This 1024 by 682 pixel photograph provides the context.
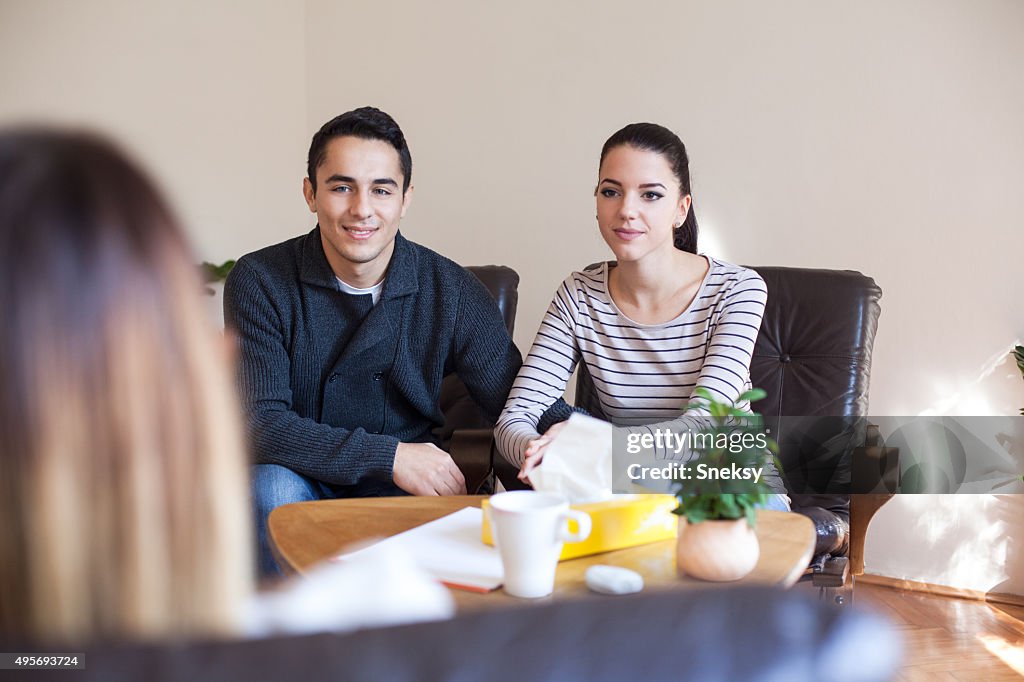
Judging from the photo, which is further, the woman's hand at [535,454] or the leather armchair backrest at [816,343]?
the leather armchair backrest at [816,343]

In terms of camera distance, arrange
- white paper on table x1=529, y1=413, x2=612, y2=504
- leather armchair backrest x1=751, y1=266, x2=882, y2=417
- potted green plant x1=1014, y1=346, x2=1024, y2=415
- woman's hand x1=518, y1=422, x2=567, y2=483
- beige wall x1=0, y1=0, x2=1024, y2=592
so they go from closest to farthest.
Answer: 1. white paper on table x1=529, y1=413, x2=612, y2=504
2. woman's hand x1=518, y1=422, x2=567, y2=483
3. leather armchair backrest x1=751, y1=266, x2=882, y2=417
4. potted green plant x1=1014, y1=346, x2=1024, y2=415
5. beige wall x1=0, y1=0, x2=1024, y2=592

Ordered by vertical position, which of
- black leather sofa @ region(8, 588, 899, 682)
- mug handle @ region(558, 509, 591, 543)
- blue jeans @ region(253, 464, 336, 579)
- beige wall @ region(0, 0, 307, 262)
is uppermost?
beige wall @ region(0, 0, 307, 262)

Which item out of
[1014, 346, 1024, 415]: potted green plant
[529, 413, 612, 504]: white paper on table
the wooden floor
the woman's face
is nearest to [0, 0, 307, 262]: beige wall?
the woman's face

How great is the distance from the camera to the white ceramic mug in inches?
41.3

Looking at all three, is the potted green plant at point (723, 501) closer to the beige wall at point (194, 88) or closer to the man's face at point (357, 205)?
the man's face at point (357, 205)

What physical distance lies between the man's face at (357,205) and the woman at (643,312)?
0.44 meters

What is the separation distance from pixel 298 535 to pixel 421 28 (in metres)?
2.79

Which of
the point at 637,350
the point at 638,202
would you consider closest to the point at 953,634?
the point at 637,350

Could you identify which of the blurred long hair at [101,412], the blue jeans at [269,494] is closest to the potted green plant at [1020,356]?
the blue jeans at [269,494]

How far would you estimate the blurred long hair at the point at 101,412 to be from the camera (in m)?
0.36

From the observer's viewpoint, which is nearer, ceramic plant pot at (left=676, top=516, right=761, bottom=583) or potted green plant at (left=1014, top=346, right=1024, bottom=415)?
ceramic plant pot at (left=676, top=516, right=761, bottom=583)

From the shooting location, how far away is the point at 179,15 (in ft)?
11.6

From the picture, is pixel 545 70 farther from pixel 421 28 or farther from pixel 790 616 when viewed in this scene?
pixel 790 616

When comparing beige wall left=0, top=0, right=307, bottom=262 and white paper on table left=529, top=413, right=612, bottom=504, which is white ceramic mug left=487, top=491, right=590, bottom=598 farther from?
beige wall left=0, top=0, right=307, bottom=262
